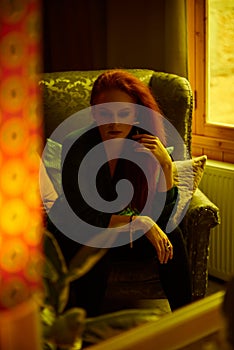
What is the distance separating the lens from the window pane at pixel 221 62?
282 centimetres

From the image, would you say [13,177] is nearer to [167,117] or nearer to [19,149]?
[19,149]

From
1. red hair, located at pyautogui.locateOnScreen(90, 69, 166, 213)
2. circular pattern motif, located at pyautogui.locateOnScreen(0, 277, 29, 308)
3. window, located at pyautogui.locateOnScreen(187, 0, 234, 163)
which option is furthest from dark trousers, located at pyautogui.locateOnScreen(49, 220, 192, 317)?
circular pattern motif, located at pyautogui.locateOnScreen(0, 277, 29, 308)

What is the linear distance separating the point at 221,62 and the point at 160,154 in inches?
39.5

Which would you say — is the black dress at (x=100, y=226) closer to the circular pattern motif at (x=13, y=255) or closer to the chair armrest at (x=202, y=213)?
the chair armrest at (x=202, y=213)

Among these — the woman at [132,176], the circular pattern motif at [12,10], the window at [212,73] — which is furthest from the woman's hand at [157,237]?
the circular pattern motif at [12,10]

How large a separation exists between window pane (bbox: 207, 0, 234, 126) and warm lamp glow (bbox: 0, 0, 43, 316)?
89.4 inches

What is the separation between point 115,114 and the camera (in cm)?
203

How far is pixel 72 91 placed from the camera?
98.6 inches

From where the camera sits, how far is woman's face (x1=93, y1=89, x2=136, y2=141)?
203 centimetres

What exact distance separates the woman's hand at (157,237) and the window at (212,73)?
1004 millimetres

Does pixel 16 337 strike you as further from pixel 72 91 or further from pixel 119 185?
pixel 72 91

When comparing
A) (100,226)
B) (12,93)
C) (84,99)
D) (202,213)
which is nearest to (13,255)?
(12,93)

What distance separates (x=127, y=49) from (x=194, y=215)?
122cm

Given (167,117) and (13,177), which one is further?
(167,117)
